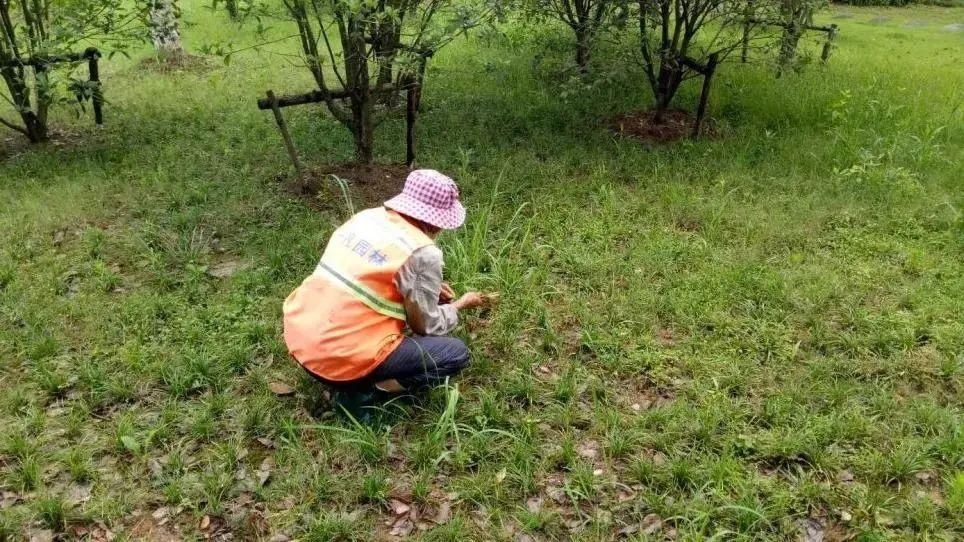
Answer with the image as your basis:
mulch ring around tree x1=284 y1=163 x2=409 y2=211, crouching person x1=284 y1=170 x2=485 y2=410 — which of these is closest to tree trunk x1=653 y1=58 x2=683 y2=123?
mulch ring around tree x1=284 y1=163 x2=409 y2=211

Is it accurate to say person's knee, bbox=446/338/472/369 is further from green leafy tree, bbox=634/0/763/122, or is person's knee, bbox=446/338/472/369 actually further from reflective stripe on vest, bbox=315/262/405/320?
green leafy tree, bbox=634/0/763/122

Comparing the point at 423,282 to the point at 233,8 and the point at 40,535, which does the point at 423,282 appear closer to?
the point at 40,535

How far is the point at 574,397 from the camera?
327 centimetres

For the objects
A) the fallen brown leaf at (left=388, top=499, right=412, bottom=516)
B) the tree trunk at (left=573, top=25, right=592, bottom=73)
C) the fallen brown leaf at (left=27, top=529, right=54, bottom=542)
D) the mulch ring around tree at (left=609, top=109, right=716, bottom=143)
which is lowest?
the fallen brown leaf at (left=27, top=529, right=54, bottom=542)

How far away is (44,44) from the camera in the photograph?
228 inches

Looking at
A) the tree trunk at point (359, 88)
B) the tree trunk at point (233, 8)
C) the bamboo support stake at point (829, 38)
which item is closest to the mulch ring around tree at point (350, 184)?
the tree trunk at point (359, 88)

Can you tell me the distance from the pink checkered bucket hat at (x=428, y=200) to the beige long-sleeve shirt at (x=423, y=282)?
0.45ft

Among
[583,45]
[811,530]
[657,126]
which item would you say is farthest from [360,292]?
→ [657,126]

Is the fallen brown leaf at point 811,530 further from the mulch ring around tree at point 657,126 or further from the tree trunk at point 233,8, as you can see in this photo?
the tree trunk at point 233,8

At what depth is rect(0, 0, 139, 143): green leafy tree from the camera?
5.88 meters

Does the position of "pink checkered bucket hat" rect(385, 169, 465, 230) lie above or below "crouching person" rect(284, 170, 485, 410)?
above

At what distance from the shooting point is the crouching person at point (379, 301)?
287cm

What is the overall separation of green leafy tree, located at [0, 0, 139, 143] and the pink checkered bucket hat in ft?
14.3

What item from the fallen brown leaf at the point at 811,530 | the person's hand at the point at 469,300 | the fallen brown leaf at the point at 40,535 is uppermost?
the person's hand at the point at 469,300
